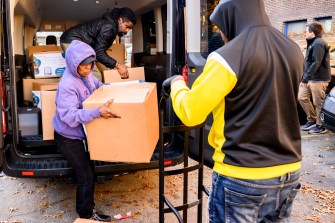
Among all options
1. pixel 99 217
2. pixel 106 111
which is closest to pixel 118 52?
pixel 99 217

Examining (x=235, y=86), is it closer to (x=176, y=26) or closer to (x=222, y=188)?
(x=222, y=188)

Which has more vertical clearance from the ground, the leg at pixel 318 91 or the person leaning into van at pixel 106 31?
the person leaning into van at pixel 106 31

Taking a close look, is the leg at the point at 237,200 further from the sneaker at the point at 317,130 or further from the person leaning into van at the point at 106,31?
the sneaker at the point at 317,130

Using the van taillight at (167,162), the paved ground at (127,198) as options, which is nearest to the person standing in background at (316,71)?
the paved ground at (127,198)

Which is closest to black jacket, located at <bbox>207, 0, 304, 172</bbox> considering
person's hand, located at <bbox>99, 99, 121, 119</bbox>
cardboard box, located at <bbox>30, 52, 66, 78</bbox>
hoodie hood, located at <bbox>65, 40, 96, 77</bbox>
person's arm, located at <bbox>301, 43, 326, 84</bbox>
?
person's hand, located at <bbox>99, 99, 121, 119</bbox>

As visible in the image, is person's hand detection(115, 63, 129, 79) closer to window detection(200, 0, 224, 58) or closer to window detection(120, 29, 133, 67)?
window detection(200, 0, 224, 58)

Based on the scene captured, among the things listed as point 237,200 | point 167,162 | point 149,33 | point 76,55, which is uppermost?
point 149,33

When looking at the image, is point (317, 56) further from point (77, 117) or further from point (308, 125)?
point (77, 117)

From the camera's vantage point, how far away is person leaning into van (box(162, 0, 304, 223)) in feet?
5.11

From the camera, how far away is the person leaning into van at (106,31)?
13.4 ft

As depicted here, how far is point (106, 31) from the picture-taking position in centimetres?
409

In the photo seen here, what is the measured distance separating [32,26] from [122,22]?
3.47 meters

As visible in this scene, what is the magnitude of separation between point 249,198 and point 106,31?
3.00 m

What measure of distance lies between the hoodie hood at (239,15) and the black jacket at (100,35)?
2.44 metres
